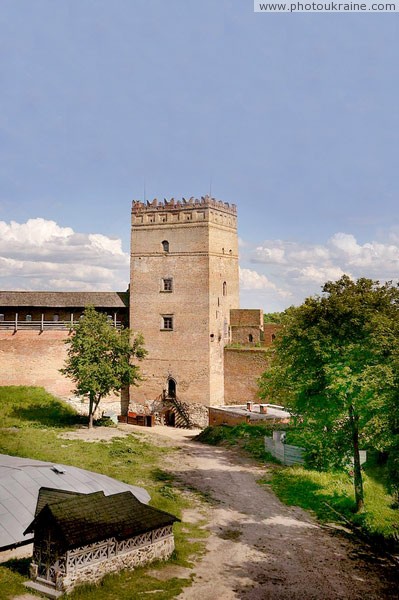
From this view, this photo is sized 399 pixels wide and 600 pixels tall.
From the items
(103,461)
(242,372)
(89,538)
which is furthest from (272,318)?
(89,538)

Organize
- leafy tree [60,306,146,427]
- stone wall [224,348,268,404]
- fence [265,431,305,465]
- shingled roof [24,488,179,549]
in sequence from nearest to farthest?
shingled roof [24,488,179,549] → fence [265,431,305,465] → leafy tree [60,306,146,427] → stone wall [224,348,268,404]

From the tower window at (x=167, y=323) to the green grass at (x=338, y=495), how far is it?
1247 centimetres

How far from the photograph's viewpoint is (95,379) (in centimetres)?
2838

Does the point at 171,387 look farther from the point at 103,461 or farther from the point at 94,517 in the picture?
the point at 94,517

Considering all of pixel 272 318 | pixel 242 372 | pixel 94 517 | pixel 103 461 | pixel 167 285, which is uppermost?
pixel 167 285

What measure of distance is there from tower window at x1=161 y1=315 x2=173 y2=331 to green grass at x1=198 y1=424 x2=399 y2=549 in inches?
491

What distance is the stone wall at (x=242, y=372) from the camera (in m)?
35.1

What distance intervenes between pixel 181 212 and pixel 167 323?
7.46 m

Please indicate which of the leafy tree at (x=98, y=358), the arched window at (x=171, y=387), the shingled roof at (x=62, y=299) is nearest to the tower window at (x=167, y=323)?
the shingled roof at (x=62, y=299)

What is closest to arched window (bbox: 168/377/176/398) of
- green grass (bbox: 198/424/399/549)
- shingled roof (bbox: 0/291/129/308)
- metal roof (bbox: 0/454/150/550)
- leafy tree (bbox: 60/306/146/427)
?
leafy tree (bbox: 60/306/146/427)

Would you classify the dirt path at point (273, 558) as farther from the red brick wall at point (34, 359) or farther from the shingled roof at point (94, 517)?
the red brick wall at point (34, 359)

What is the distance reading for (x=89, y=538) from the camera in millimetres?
11453

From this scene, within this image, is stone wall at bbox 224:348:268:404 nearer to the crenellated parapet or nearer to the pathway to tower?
the crenellated parapet

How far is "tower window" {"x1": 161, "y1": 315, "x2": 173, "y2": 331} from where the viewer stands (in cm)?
3544
